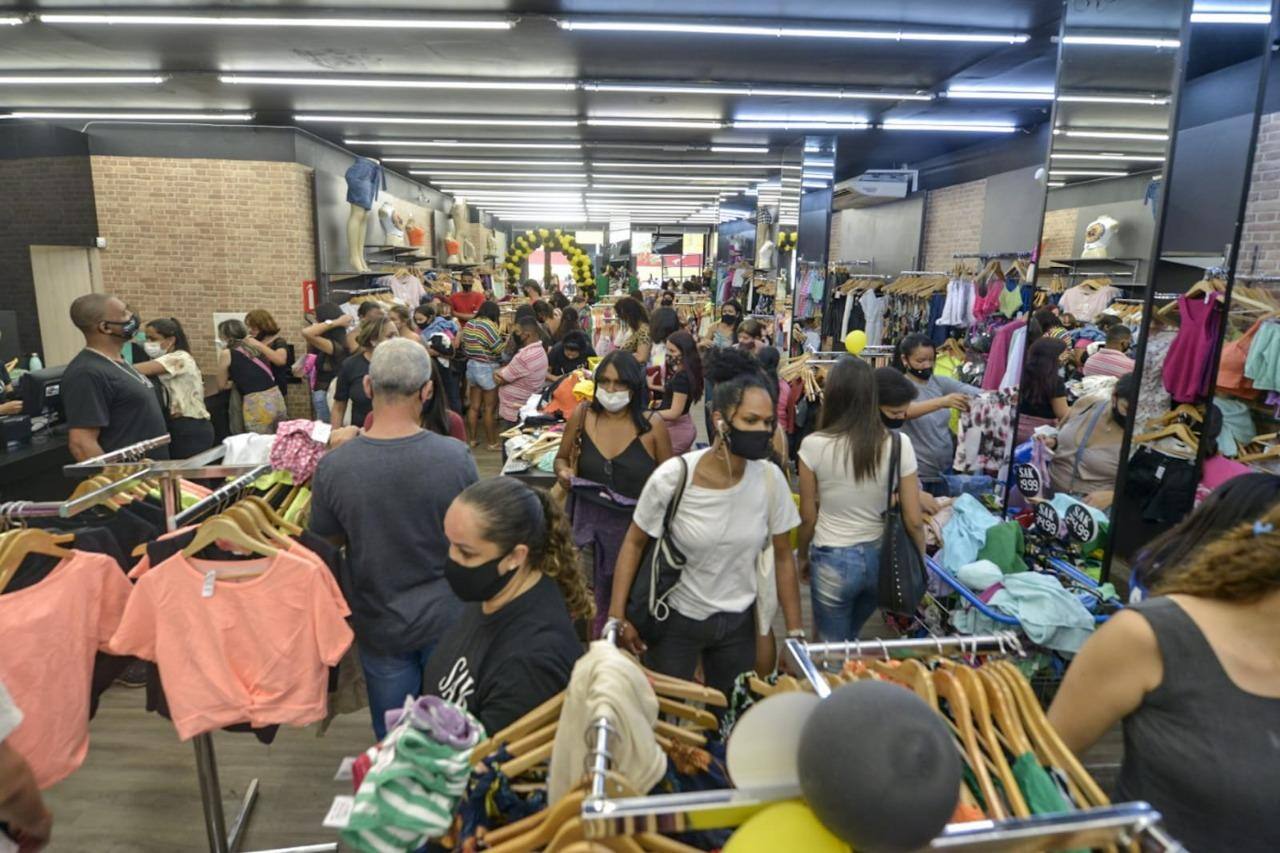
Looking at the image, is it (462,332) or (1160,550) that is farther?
(462,332)

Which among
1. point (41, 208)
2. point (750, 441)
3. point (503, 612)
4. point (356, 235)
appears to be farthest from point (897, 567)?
point (41, 208)

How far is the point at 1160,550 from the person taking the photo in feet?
6.32

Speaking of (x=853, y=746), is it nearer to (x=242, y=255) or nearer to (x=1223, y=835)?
(x=1223, y=835)

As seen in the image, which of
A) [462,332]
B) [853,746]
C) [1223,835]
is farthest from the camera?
[462,332]

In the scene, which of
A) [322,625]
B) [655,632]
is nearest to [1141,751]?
[655,632]

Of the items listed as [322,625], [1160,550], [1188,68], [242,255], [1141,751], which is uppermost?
[1188,68]

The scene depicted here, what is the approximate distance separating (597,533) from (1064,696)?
2296 mm

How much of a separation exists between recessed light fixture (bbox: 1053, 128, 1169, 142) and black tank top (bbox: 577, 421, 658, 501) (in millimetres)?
2869

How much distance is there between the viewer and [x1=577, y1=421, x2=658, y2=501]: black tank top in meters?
3.45

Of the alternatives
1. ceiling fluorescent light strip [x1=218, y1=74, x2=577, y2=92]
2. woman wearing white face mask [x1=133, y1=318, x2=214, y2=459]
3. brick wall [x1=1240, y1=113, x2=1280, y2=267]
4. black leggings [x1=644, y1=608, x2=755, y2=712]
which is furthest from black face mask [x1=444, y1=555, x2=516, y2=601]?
ceiling fluorescent light strip [x1=218, y1=74, x2=577, y2=92]

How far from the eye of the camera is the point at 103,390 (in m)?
3.59

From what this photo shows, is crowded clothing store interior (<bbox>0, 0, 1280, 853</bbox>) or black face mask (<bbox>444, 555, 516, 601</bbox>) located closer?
crowded clothing store interior (<bbox>0, 0, 1280, 853</bbox>)

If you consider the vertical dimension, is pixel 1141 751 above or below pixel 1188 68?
below

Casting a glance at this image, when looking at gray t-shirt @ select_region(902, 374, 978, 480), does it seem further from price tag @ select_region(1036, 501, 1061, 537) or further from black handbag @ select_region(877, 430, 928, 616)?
black handbag @ select_region(877, 430, 928, 616)
